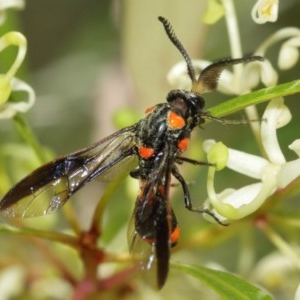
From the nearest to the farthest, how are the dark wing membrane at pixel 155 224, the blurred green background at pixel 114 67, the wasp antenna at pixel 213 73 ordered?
the dark wing membrane at pixel 155 224, the wasp antenna at pixel 213 73, the blurred green background at pixel 114 67

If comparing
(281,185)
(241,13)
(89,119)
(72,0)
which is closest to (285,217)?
(281,185)

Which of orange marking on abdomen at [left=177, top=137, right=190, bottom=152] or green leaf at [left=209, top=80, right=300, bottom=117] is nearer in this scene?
green leaf at [left=209, top=80, right=300, bottom=117]

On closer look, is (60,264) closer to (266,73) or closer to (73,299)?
(73,299)

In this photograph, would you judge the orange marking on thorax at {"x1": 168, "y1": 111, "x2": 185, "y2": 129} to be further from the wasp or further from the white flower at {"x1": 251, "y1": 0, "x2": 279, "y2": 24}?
the white flower at {"x1": 251, "y1": 0, "x2": 279, "y2": 24}

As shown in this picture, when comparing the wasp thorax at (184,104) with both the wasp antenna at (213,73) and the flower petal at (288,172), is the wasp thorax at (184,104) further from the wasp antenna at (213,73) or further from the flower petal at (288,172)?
the flower petal at (288,172)

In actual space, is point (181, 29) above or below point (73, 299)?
above

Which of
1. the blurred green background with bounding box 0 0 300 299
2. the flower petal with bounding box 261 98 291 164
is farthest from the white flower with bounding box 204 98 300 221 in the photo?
the blurred green background with bounding box 0 0 300 299

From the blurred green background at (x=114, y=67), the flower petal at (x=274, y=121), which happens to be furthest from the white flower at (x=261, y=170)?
the blurred green background at (x=114, y=67)
